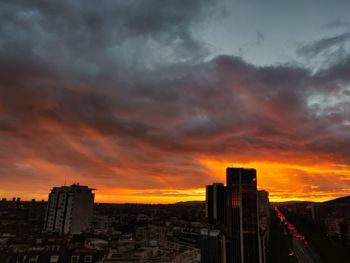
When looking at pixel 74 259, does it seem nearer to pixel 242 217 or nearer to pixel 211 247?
pixel 211 247

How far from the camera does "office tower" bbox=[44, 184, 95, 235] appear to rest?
137 metres

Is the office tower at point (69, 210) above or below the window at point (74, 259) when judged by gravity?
above

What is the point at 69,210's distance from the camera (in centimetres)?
14088

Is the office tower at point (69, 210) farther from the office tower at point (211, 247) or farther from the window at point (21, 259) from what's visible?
the window at point (21, 259)

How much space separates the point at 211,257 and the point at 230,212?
36.8 metres

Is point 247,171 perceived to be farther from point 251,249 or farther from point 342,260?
point 342,260

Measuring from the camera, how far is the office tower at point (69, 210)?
451 ft

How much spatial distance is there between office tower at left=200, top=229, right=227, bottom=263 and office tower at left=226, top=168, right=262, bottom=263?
11.0 metres

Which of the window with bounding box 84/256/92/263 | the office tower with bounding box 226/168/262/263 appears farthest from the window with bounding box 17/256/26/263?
the office tower with bounding box 226/168/262/263

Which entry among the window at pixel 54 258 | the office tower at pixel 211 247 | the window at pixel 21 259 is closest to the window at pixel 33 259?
the window at pixel 21 259

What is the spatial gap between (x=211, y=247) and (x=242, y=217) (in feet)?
109

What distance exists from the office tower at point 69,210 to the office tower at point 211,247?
62173 mm

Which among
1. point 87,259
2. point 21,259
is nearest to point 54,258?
point 21,259

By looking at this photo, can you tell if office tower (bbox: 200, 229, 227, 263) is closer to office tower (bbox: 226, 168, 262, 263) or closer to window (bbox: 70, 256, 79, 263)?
office tower (bbox: 226, 168, 262, 263)
